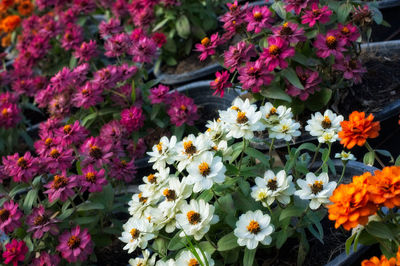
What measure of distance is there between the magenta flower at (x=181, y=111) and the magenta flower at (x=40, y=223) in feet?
2.20

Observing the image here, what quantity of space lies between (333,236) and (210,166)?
0.53 m

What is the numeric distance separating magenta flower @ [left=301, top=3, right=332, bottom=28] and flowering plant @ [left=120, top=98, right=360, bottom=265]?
44 cm

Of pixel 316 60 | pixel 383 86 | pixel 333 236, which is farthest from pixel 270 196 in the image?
pixel 383 86

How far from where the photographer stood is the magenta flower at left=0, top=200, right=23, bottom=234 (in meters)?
1.56

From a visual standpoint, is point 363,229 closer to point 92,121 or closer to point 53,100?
point 92,121

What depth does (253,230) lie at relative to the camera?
119cm

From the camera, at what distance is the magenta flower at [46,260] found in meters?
1.52

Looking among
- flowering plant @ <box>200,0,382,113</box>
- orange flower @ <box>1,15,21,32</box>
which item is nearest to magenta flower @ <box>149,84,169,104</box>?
flowering plant @ <box>200,0,382,113</box>

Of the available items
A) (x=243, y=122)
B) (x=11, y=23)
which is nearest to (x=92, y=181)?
(x=243, y=122)

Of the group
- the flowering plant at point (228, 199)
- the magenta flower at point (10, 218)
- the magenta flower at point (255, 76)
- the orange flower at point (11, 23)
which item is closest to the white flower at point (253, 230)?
the flowering plant at point (228, 199)

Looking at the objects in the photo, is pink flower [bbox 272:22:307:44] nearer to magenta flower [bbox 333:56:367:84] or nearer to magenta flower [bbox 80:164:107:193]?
magenta flower [bbox 333:56:367:84]

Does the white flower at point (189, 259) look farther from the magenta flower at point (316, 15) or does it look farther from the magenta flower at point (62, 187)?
the magenta flower at point (316, 15)

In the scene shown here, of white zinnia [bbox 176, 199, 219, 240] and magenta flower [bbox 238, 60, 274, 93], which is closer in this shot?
white zinnia [bbox 176, 199, 219, 240]

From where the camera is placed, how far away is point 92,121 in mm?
2127
